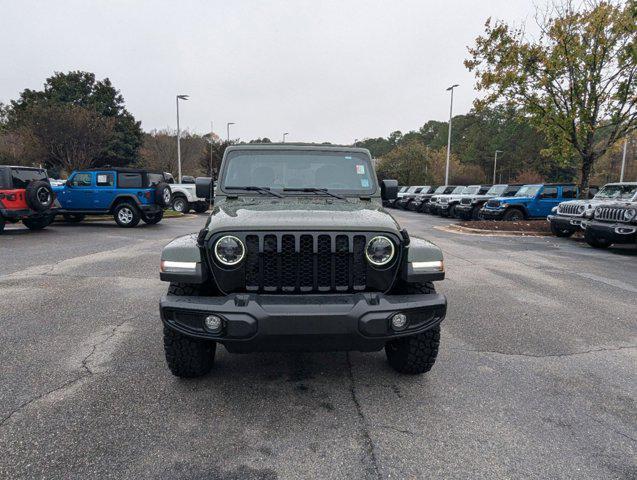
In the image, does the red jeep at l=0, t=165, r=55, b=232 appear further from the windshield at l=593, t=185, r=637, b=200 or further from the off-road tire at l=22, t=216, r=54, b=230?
the windshield at l=593, t=185, r=637, b=200

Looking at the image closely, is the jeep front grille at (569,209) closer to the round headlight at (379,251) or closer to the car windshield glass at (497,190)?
the car windshield glass at (497,190)

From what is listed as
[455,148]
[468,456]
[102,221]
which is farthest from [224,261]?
[455,148]

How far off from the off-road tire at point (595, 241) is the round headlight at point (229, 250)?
419 inches

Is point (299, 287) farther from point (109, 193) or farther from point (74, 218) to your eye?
point (74, 218)

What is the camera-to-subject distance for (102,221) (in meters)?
16.2

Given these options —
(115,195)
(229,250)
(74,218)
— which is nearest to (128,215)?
(115,195)


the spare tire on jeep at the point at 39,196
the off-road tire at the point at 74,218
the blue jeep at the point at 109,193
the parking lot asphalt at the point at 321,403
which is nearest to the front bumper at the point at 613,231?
the parking lot asphalt at the point at 321,403

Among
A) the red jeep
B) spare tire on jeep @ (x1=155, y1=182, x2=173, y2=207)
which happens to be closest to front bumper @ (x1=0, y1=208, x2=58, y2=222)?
the red jeep

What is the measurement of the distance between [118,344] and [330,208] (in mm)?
2419

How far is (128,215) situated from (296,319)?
13.5 m

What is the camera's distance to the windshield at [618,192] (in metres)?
10.9

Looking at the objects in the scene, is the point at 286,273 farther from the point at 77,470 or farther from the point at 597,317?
the point at 597,317

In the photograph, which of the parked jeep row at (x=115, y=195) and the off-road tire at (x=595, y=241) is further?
the parked jeep row at (x=115, y=195)

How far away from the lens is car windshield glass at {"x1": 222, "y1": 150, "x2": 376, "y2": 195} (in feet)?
13.1
